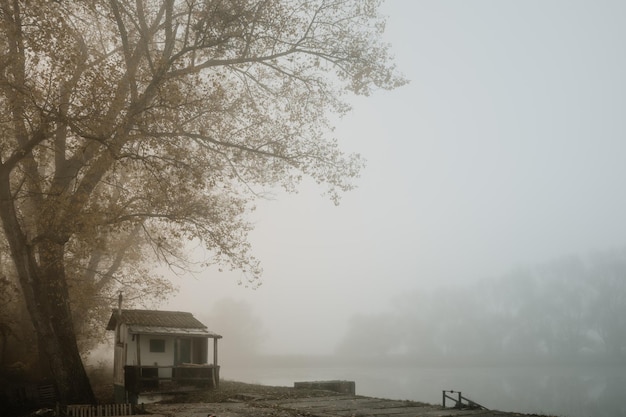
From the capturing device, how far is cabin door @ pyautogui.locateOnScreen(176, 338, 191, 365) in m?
27.0

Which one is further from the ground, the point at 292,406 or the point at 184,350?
the point at 184,350

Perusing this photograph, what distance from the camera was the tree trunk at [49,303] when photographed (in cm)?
1803

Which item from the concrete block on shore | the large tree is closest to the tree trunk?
the large tree

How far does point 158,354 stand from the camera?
2564 cm

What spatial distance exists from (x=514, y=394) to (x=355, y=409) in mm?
33853

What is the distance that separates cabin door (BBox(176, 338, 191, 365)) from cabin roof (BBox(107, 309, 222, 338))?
925mm

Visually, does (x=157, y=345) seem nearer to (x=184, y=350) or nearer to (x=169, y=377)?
(x=169, y=377)

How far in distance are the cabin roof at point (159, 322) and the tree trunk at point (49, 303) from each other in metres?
6.03

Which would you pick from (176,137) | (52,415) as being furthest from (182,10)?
(52,415)

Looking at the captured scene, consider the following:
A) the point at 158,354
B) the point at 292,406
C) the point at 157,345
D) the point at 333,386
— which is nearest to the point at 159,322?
the point at 157,345

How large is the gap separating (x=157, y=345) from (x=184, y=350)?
191cm

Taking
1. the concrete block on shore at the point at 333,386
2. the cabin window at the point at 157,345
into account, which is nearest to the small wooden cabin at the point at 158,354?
the cabin window at the point at 157,345

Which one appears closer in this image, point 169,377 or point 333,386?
point 169,377

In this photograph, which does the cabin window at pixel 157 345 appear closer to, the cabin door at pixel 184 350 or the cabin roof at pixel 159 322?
the cabin roof at pixel 159 322
